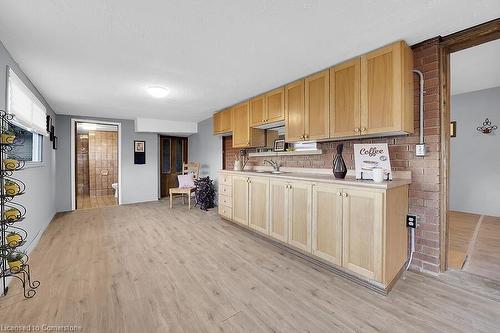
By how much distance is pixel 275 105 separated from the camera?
3291mm

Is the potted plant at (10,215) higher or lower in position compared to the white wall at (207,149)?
lower

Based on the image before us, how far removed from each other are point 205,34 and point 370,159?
2.02m

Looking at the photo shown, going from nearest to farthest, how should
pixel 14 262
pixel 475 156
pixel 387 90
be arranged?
pixel 14 262, pixel 387 90, pixel 475 156

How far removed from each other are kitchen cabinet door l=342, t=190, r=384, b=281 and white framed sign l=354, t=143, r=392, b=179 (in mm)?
471

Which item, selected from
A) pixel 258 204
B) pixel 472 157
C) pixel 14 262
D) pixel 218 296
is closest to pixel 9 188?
pixel 14 262

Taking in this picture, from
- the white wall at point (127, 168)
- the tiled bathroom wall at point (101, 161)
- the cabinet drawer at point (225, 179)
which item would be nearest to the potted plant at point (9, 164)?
the cabinet drawer at point (225, 179)

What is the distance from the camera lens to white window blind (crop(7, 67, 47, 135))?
2.24 m

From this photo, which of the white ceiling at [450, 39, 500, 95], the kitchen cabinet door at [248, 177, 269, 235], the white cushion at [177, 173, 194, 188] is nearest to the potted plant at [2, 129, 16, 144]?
the kitchen cabinet door at [248, 177, 269, 235]

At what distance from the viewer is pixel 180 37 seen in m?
1.94

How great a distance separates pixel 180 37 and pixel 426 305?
2.95 meters

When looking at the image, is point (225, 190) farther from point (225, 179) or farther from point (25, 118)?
point (25, 118)

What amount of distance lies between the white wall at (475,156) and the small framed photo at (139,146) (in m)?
7.09

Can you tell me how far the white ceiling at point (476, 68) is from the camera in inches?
98.0

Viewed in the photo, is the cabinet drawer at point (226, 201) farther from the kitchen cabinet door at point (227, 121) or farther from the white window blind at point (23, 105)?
the white window blind at point (23, 105)
